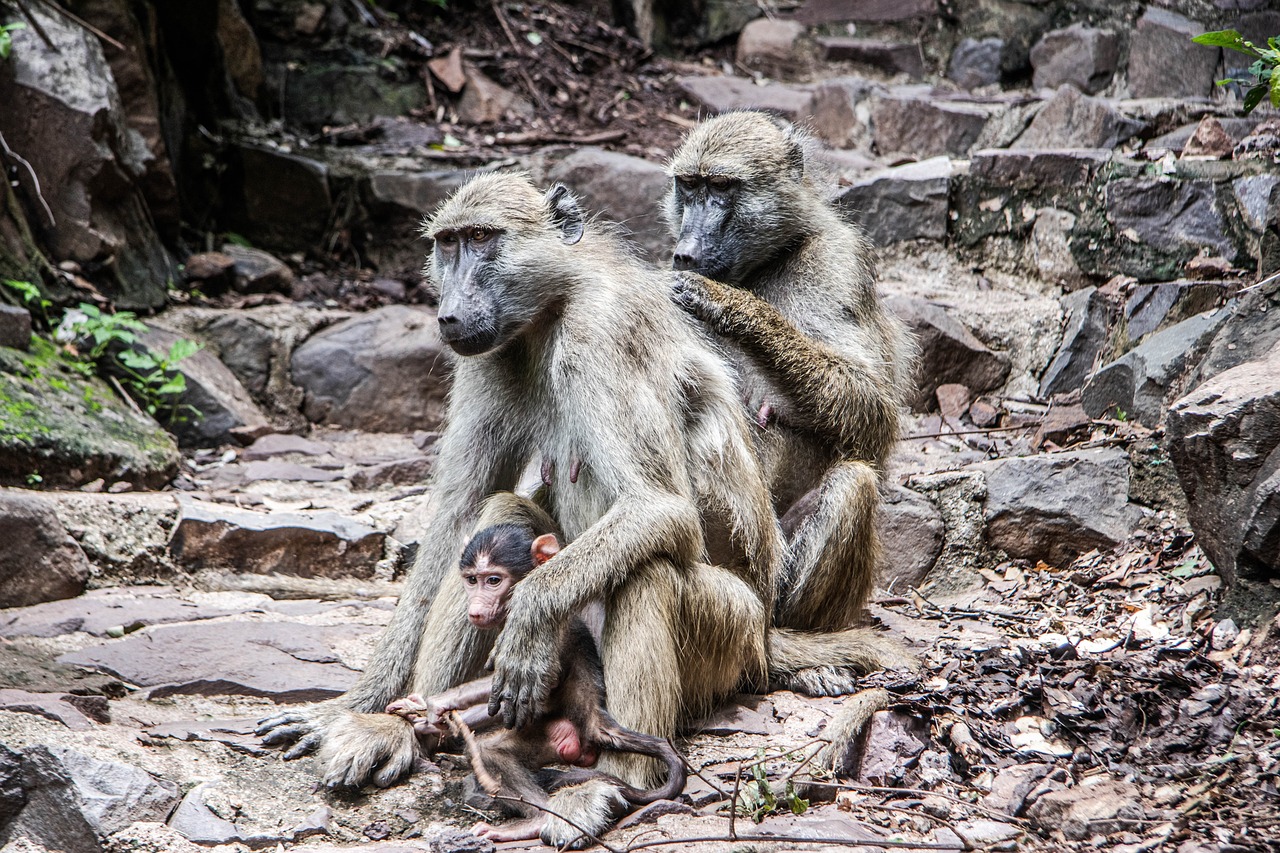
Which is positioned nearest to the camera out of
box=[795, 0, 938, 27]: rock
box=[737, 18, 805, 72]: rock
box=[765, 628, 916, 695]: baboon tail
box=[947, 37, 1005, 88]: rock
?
box=[765, 628, 916, 695]: baboon tail

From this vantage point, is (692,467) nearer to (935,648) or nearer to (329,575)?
(935,648)

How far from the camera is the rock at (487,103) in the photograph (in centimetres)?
945

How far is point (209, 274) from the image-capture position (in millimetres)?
7695

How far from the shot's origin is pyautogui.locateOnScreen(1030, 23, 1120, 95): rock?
8438mm

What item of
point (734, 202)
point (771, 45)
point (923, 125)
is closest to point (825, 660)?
point (734, 202)

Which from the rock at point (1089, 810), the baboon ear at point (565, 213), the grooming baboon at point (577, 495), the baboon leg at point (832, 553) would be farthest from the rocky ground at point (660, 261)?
the baboon ear at point (565, 213)

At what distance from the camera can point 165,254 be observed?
7.64m

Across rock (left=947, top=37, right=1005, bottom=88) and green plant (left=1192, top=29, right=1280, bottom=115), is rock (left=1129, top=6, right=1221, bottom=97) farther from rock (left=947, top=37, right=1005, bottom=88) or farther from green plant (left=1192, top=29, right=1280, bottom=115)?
green plant (left=1192, top=29, right=1280, bottom=115)

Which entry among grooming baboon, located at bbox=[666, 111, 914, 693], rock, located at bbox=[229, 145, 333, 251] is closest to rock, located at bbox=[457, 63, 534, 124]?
rock, located at bbox=[229, 145, 333, 251]

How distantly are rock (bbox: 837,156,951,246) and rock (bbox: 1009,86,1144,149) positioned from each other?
0.70m

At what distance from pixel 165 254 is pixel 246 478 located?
7.52 ft

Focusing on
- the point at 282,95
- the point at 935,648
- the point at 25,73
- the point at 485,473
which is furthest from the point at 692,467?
the point at 282,95

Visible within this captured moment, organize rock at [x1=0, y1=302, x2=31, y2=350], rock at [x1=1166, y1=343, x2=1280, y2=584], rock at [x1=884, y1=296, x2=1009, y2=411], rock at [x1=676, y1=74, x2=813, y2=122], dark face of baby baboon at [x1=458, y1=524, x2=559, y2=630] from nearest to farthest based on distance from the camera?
dark face of baby baboon at [x1=458, y1=524, x2=559, y2=630], rock at [x1=1166, y1=343, x2=1280, y2=584], rock at [x1=0, y1=302, x2=31, y2=350], rock at [x1=884, y1=296, x2=1009, y2=411], rock at [x1=676, y1=74, x2=813, y2=122]

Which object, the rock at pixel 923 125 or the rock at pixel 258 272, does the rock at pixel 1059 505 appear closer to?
the rock at pixel 923 125
